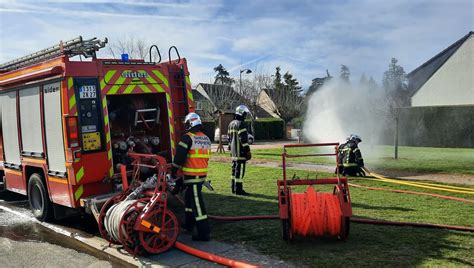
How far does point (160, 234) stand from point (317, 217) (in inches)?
76.1

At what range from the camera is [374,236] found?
550cm

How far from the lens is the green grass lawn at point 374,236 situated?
4691mm

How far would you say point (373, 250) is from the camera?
495cm

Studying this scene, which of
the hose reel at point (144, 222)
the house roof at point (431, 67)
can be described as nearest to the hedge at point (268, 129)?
the house roof at point (431, 67)

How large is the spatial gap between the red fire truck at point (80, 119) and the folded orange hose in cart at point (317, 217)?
9.30 ft

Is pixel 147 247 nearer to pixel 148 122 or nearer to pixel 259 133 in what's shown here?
pixel 148 122

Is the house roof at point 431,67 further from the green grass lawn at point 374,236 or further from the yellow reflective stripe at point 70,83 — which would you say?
the yellow reflective stripe at point 70,83

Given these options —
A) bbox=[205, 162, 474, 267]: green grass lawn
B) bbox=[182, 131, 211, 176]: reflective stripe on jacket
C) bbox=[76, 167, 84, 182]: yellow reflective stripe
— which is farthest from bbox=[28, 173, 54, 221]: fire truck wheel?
bbox=[182, 131, 211, 176]: reflective stripe on jacket

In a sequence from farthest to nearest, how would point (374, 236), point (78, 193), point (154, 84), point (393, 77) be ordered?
1. point (393, 77)
2. point (154, 84)
3. point (78, 193)
4. point (374, 236)

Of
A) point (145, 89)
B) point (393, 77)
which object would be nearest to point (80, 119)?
point (145, 89)

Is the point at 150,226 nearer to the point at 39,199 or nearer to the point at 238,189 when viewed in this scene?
the point at 39,199

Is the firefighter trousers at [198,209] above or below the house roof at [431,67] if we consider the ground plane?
below

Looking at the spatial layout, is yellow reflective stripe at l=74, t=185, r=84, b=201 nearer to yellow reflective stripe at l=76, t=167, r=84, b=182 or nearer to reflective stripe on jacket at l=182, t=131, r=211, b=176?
yellow reflective stripe at l=76, t=167, r=84, b=182

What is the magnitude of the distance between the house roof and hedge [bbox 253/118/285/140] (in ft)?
43.2
